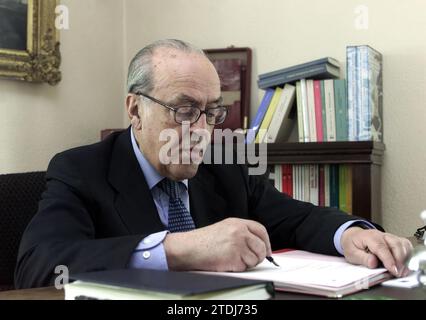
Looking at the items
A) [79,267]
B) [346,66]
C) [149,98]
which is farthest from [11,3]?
[79,267]

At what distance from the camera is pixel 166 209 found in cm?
139

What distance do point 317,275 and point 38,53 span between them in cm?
181

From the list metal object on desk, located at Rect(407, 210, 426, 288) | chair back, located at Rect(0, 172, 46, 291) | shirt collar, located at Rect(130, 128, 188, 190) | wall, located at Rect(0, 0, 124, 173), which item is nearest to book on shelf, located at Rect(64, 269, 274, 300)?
metal object on desk, located at Rect(407, 210, 426, 288)

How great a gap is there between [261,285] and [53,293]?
14.0 inches

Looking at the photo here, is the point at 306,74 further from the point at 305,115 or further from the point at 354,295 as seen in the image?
the point at 354,295

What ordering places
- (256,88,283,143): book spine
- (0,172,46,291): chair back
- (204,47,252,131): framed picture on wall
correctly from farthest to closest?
(204,47,252,131): framed picture on wall
(256,88,283,143): book spine
(0,172,46,291): chair back

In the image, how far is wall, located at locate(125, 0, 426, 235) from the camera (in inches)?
89.1

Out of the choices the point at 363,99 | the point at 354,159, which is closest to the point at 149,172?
the point at 354,159

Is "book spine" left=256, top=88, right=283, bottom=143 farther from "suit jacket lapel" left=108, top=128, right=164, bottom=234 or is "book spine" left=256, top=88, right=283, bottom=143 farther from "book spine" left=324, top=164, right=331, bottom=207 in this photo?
"suit jacket lapel" left=108, top=128, right=164, bottom=234

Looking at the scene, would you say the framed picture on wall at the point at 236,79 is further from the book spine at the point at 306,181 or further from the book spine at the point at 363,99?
the book spine at the point at 363,99

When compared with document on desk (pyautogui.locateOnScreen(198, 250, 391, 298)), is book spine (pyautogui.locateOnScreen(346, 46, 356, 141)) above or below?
above

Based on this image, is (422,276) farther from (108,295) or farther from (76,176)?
(76,176)

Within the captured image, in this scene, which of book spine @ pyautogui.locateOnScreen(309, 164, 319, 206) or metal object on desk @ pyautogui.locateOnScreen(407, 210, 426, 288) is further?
book spine @ pyautogui.locateOnScreen(309, 164, 319, 206)

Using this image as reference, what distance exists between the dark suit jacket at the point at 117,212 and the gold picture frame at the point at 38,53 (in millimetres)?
951
